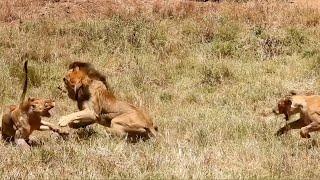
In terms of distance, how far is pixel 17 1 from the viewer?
17.4 m

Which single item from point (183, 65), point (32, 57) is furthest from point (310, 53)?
point (32, 57)

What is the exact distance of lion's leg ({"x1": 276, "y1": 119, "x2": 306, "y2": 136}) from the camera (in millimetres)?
7277

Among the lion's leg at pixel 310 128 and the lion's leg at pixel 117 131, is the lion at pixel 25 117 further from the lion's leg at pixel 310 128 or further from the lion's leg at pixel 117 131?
the lion's leg at pixel 310 128

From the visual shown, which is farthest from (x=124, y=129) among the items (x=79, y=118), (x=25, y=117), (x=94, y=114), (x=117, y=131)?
(x=25, y=117)

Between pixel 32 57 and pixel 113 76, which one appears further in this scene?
pixel 32 57

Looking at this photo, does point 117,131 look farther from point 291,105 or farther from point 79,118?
point 291,105

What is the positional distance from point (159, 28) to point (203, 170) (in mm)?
8270

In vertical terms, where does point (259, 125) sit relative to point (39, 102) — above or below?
below

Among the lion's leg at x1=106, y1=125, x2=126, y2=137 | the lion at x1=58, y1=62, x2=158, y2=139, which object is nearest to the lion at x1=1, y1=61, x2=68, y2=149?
the lion at x1=58, y1=62, x2=158, y2=139

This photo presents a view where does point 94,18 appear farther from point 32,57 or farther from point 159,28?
point 32,57

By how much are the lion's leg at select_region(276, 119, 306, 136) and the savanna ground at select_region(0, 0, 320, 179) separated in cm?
12

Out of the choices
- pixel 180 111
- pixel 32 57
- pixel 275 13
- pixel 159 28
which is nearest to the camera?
pixel 180 111

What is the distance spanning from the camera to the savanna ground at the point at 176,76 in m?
6.38

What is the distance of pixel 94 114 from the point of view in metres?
7.44
